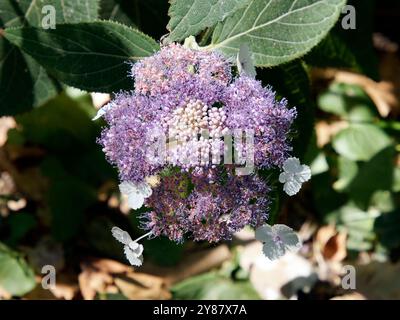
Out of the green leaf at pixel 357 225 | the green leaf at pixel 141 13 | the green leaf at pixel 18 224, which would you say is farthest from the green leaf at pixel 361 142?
the green leaf at pixel 18 224

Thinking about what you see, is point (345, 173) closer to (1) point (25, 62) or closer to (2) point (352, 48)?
(2) point (352, 48)

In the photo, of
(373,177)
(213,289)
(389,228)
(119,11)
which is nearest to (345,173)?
(373,177)

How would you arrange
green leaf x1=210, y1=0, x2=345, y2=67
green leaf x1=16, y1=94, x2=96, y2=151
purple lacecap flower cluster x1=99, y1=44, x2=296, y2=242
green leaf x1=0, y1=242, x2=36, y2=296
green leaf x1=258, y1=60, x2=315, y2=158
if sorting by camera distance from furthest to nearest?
green leaf x1=16, y1=94, x2=96, y2=151, green leaf x1=0, y1=242, x2=36, y2=296, green leaf x1=258, y1=60, x2=315, y2=158, green leaf x1=210, y1=0, x2=345, y2=67, purple lacecap flower cluster x1=99, y1=44, x2=296, y2=242

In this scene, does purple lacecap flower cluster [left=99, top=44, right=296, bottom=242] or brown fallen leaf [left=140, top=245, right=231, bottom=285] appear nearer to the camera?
purple lacecap flower cluster [left=99, top=44, right=296, bottom=242]

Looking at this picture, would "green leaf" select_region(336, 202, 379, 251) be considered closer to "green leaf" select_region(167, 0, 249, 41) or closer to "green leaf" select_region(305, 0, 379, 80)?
"green leaf" select_region(305, 0, 379, 80)

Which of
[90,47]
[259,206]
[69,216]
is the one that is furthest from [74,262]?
[259,206]

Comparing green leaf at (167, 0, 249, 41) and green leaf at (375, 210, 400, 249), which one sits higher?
green leaf at (167, 0, 249, 41)

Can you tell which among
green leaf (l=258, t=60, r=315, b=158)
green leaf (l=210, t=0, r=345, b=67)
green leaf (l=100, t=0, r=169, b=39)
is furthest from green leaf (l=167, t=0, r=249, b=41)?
green leaf (l=100, t=0, r=169, b=39)

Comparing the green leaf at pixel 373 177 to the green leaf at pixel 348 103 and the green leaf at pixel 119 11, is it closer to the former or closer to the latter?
the green leaf at pixel 348 103
